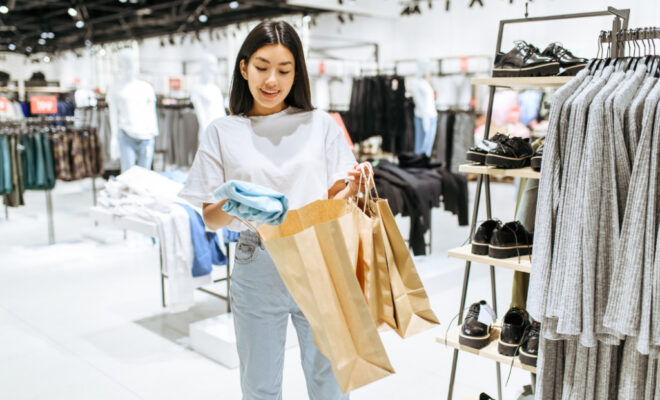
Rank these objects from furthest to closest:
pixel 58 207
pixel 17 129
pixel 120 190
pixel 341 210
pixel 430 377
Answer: pixel 58 207 → pixel 17 129 → pixel 120 190 → pixel 430 377 → pixel 341 210

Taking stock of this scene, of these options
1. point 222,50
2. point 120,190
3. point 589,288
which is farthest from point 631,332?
point 222,50

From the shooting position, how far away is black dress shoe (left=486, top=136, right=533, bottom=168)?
2096mm

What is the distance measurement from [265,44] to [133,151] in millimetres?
4723

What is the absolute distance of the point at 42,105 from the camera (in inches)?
239

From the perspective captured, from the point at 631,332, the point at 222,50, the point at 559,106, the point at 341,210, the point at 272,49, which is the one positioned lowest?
the point at 631,332

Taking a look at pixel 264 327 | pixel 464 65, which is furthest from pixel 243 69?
pixel 464 65

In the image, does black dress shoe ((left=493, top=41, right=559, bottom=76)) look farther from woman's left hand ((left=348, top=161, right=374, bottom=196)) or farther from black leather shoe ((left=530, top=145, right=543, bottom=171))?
woman's left hand ((left=348, top=161, right=374, bottom=196))

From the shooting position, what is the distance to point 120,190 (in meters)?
4.26

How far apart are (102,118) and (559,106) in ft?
25.9

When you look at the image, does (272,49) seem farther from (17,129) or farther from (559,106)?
(17,129)

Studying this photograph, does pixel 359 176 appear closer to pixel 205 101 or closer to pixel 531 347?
pixel 531 347

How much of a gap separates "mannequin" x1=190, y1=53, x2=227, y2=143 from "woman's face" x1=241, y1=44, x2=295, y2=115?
14.8ft

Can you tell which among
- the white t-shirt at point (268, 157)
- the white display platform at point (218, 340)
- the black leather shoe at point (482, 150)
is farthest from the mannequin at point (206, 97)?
the white t-shirt at point (268, 157)

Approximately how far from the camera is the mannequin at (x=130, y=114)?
5.82m
